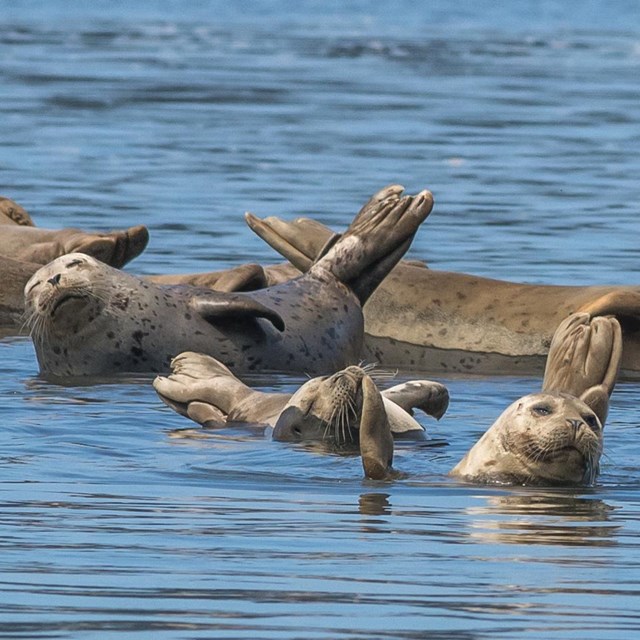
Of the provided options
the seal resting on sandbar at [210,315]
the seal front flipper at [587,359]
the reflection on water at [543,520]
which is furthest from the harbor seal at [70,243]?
the reflection on water at [543,520]

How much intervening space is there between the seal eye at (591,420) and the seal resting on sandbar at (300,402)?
1076 millimetres

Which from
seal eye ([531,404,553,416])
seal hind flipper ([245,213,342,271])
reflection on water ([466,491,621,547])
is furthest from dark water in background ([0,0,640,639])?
seal hind flipper ([245,213,342,271])

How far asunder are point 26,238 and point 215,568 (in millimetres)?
8319

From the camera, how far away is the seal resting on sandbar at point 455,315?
1156 centimetres

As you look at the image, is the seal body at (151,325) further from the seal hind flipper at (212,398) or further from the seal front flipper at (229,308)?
the seal hind flipper at (212,398)

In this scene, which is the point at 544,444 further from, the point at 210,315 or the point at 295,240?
the point at 295,240

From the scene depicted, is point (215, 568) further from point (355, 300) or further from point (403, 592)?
point (355, 300)

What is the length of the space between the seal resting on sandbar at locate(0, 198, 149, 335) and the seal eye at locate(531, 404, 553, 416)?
513 centimetres

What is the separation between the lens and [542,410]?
24.4ft

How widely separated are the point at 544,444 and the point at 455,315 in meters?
4.50

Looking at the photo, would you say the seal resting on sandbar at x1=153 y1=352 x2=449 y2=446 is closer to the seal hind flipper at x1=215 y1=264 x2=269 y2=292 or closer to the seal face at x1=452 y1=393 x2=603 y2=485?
the seal face at x1=452 y1=393 x2=603 y2=485

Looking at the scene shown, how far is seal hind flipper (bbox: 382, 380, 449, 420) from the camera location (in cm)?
902

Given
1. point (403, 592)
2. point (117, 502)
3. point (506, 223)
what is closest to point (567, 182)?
point (506, 223)

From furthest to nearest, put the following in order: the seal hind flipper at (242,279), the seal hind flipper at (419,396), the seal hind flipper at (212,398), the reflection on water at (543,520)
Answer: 1. the seal hind flipper at (242,279)
2. the seal hind flipper at (212,398)
3. the seal hind flipper at (419,396)
4. the reflection on water at (543,520)
